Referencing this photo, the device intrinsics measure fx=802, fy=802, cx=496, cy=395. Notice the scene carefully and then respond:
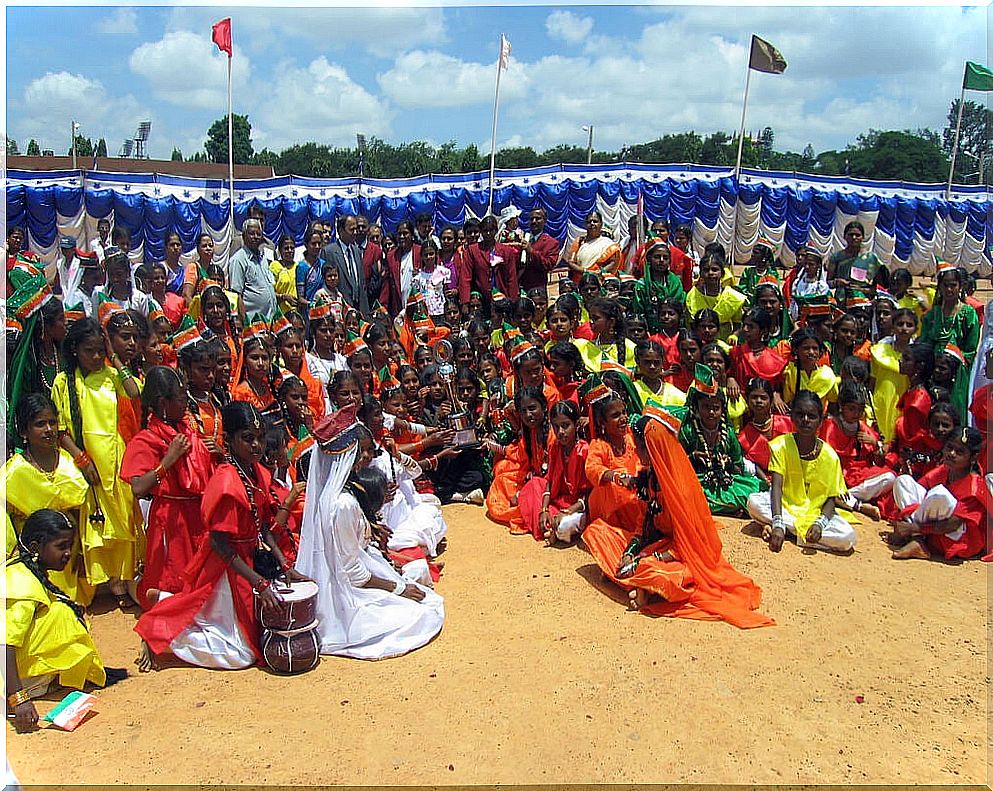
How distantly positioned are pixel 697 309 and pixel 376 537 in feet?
15.6

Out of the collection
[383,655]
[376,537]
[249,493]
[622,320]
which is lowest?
[383,655]

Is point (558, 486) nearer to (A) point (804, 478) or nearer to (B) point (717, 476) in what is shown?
(B) point (717, 476)

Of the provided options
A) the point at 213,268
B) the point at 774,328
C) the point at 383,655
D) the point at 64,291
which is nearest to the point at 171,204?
the point at 213,268

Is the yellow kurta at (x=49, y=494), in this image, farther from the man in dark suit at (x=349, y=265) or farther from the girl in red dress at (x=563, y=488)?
the man in dark suit at (x=349, y=265)

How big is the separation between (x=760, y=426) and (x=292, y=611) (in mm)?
4192

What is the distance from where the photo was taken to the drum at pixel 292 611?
388cm

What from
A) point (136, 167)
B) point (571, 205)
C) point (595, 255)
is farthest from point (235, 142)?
point (595, 255)

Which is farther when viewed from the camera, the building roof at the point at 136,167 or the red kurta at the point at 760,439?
the building roof at the point at 136,167

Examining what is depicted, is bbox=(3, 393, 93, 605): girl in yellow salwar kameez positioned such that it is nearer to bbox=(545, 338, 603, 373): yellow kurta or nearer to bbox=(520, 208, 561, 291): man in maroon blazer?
bbox=(545, 338, 603, 373): yellow kurta

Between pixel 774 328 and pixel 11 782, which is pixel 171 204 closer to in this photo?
pixel 774 328

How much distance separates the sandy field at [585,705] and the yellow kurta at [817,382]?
2096 millimetres

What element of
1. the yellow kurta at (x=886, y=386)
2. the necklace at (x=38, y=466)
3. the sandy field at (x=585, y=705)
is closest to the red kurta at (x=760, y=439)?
the yellow kurta at (x=886, y=386)

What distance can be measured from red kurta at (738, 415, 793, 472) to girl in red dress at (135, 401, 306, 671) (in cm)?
394

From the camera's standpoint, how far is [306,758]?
3.29 metres
